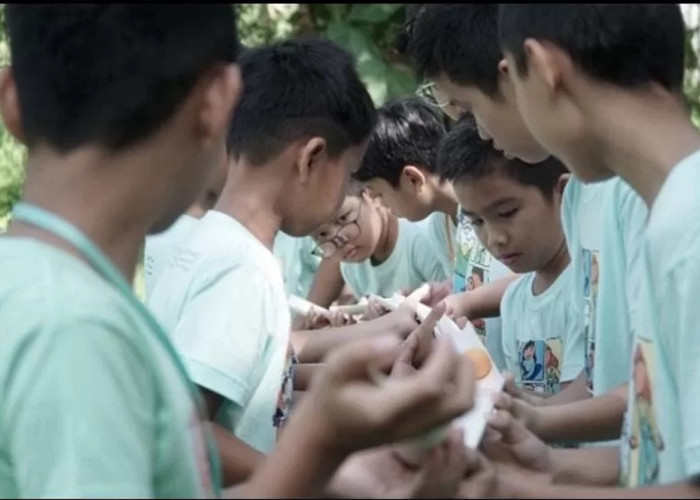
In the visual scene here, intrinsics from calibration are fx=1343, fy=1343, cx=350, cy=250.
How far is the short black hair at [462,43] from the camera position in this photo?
228 centimetres

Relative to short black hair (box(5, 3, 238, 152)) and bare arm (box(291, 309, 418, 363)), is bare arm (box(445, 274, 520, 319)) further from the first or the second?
short black hair (box(5, 3, 238, 152))

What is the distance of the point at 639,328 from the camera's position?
142cm

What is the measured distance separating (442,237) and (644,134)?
2453mm

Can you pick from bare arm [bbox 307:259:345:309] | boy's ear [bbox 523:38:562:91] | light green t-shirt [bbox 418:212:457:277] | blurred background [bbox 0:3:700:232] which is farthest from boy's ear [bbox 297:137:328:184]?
bare arm [bbox 307:259:345:309]

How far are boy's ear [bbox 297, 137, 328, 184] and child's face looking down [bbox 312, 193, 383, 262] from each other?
1.66m

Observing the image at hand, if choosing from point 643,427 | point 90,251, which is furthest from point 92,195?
point 643,427

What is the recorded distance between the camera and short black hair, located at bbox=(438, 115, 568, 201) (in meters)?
2.69

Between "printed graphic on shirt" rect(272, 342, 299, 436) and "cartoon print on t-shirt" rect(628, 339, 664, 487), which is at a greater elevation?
"cartoon print on t-shirt" rect(628, 339, 664, 487)

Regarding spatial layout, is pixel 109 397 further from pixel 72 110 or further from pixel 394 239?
pixel 394 239

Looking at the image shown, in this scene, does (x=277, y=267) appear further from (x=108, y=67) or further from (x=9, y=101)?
(x=108, y=67)

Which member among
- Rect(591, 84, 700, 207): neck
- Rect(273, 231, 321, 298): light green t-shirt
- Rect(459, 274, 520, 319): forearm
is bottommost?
Rect(273, 231, 321, 298): light green t-shirt

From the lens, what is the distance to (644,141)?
55.2 inches

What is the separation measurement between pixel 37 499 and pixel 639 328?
2.26ft

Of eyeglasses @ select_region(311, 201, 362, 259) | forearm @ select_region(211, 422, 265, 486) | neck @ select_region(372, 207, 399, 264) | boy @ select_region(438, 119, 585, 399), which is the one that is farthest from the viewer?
neck @ select_region(372, 207, 399, 264)
